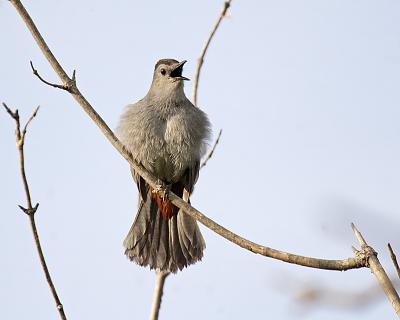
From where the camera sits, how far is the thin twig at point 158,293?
538 centimetres

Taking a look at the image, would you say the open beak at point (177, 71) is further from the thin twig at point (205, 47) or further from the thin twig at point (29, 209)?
the thin twig at point (29, 209)

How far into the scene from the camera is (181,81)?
7.28m

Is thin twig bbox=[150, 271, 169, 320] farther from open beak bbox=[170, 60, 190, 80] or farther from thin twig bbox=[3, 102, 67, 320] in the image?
open beak bbox=[170, 60, 190, 80]

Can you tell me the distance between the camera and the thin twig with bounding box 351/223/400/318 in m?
2.86

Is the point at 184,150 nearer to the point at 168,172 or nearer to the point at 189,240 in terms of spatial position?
the point at 168,172

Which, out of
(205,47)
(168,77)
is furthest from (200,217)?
(168,77)

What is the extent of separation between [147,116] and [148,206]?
1056mm

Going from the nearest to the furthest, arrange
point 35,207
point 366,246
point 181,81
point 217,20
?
point 366,246 → point 35,207 → point 217,20 → point 181,81

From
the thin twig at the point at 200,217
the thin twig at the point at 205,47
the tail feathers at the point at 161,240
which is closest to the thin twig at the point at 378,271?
the thin twig at the point at 200,217

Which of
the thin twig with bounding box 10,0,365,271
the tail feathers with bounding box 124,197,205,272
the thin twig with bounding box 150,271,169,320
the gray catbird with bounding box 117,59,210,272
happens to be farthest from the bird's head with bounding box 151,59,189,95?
the thin twig with bounding box 150,271,169,320

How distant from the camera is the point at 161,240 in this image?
7.13 metres

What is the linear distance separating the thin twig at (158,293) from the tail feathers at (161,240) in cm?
37

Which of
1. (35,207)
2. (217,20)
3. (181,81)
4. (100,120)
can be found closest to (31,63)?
(100,120)

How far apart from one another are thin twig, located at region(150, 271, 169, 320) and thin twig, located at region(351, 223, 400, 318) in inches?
91.1
